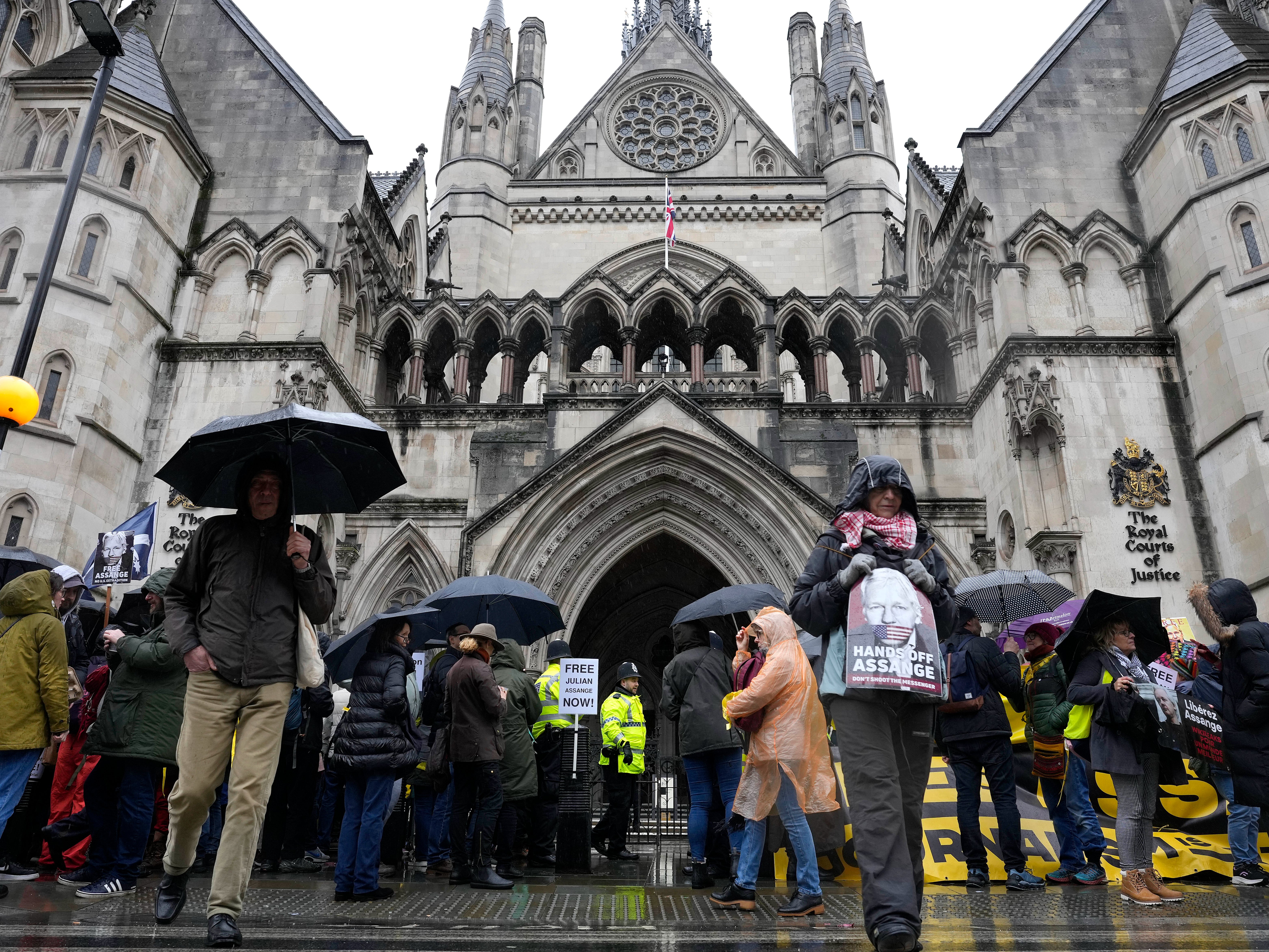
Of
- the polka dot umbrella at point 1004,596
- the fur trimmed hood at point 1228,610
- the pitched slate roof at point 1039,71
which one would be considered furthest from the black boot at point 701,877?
the pitched slate roof at point 1039,71

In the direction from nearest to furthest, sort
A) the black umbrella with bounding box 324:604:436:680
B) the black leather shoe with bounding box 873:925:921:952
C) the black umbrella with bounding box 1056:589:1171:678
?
the black leather shoe with bounding box 873:925:921:952 → the black umbrella with bounding box 1056:589:1171:678 → the black umbrella with bounding box 324:604:436:680

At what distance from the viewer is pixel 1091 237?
685 inches

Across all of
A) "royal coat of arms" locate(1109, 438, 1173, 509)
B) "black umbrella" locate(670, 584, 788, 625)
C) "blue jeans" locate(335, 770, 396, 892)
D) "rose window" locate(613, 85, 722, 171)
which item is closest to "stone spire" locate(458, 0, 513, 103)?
"rose window" locate(613, 85, 722, 171)

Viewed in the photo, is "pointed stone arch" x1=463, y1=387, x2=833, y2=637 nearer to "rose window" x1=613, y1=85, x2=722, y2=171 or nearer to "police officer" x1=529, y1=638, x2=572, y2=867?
"police officer" x1=529, y1=638, x2=572, y2=867

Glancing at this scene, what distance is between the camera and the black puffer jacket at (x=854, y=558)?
4.14 metres

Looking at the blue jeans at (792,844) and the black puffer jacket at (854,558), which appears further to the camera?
the blue jeans at (792,844)

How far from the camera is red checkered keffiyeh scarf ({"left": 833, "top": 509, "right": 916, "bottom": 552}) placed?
13.9 ft

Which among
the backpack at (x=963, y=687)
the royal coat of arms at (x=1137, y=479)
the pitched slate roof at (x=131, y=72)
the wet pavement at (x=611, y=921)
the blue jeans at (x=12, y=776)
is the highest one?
the pitched slate roof at (x=131, y=72)

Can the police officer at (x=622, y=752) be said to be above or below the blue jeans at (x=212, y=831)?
above

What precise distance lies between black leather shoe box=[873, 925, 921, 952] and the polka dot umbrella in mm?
6613

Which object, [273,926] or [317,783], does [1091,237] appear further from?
[273,926]

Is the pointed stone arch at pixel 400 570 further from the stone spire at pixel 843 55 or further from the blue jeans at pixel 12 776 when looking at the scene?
the stone spire at pixel 843 55

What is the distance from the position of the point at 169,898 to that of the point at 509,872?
3.62 meters

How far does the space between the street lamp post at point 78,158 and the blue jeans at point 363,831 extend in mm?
5219
